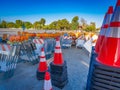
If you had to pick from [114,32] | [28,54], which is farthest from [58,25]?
[114,32]

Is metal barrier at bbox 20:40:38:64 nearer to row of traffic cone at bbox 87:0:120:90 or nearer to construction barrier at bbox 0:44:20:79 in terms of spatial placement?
construction barrier at bbox 0:44:20:79

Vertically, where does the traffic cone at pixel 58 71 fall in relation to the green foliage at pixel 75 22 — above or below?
below

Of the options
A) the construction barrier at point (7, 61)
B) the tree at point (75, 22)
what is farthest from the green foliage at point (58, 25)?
the construction barrier at point (7, 61)

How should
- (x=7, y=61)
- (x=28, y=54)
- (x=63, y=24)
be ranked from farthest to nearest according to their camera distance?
(x=63, y=24)
(x=28, y=54)
(x=7, y=61)

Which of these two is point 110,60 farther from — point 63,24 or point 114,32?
point 63,24

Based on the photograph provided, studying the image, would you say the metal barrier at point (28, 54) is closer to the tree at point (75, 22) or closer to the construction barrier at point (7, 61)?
the construction barrier at point (7, 61)

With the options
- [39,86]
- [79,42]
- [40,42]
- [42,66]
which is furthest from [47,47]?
[79,42]

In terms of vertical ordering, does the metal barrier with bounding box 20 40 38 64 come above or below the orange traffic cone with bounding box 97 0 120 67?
below

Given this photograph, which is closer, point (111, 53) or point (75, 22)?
point (111, 53)

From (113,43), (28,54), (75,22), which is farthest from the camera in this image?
(75,22)

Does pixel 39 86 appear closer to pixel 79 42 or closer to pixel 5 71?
pixel 5 71

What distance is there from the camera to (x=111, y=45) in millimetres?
2004

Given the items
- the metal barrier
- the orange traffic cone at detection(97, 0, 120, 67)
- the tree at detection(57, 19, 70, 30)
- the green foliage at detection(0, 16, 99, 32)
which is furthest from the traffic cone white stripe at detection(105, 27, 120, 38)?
the tree at detection(57, 19, 70, 30)

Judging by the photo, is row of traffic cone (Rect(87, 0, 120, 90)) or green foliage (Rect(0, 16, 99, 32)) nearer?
row of traffic cone (Rect(87, 0, 120, 90))
